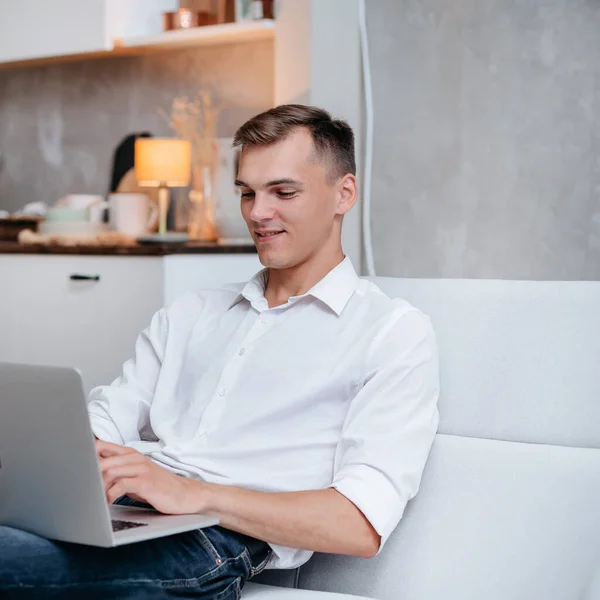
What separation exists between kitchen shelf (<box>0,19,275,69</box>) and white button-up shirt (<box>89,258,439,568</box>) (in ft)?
5.85

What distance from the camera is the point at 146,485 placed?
1.32 m

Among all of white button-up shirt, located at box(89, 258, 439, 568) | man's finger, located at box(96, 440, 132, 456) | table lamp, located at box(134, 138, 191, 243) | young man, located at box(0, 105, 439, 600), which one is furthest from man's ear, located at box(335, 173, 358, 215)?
table lamp, located at box(134, 138, 191, 243)

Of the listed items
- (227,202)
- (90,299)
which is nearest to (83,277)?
(90,299)

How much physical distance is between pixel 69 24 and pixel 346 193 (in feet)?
7.03

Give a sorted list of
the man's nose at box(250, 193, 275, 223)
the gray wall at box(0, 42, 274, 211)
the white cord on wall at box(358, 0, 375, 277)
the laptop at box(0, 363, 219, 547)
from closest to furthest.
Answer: the laptop at box(0, 363, 219, 547)
the man's nose at box(250, 193, 275, 223)
the white cord on wall at box(358, 0, 375, 277)
the gray wall at box(0, 42, 274, 211)

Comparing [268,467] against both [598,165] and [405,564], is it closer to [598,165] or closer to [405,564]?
[405,564]

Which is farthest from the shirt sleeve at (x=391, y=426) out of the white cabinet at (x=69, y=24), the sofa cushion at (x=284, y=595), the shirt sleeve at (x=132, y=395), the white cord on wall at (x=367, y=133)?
the white cabinet at (x=69, y=24)

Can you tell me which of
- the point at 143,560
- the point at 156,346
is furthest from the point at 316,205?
the point at 143,560

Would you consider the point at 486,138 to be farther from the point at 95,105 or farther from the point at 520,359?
the point at 95,105

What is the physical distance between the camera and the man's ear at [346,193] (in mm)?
1771

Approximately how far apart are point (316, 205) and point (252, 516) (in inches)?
23.1

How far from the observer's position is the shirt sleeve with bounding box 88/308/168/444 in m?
1.72

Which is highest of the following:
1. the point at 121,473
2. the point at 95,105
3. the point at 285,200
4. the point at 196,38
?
the point at 196,38

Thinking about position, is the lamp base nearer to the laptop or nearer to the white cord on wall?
the white cord on wall
